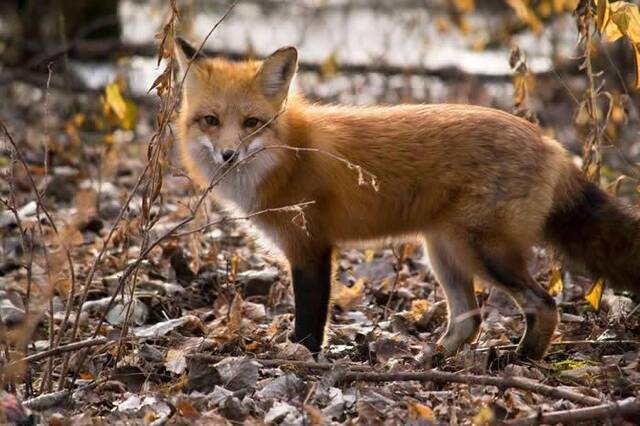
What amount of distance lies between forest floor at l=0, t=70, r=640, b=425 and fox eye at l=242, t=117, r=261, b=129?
Result: 681 mm

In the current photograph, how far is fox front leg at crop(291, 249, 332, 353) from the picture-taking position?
4.65 m

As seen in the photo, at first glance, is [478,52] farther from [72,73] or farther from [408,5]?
[72,73]

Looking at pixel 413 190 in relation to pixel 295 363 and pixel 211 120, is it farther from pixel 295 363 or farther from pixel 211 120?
pixel 295 363

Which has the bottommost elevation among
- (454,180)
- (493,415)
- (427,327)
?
(427,327)

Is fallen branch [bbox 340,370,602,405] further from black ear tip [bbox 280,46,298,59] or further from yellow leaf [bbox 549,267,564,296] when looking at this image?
black ear tip [bbox 280,46,298,59]

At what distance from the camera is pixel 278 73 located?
5.03 metres

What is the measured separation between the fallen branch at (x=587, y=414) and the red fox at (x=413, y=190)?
3.80ft

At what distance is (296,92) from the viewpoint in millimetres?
5379

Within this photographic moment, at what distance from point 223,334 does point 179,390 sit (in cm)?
71

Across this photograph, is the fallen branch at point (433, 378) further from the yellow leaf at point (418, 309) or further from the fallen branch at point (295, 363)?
the yellow leaf at point (418, 309)

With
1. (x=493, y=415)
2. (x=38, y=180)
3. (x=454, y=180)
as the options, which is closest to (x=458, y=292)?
(x=454, y=180)

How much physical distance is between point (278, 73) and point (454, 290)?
1.42 metres

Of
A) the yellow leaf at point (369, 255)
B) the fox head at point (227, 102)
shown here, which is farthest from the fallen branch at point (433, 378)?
the yellow leaf at point (369, 255)

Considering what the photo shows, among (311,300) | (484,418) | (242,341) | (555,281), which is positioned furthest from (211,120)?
(484,418)
